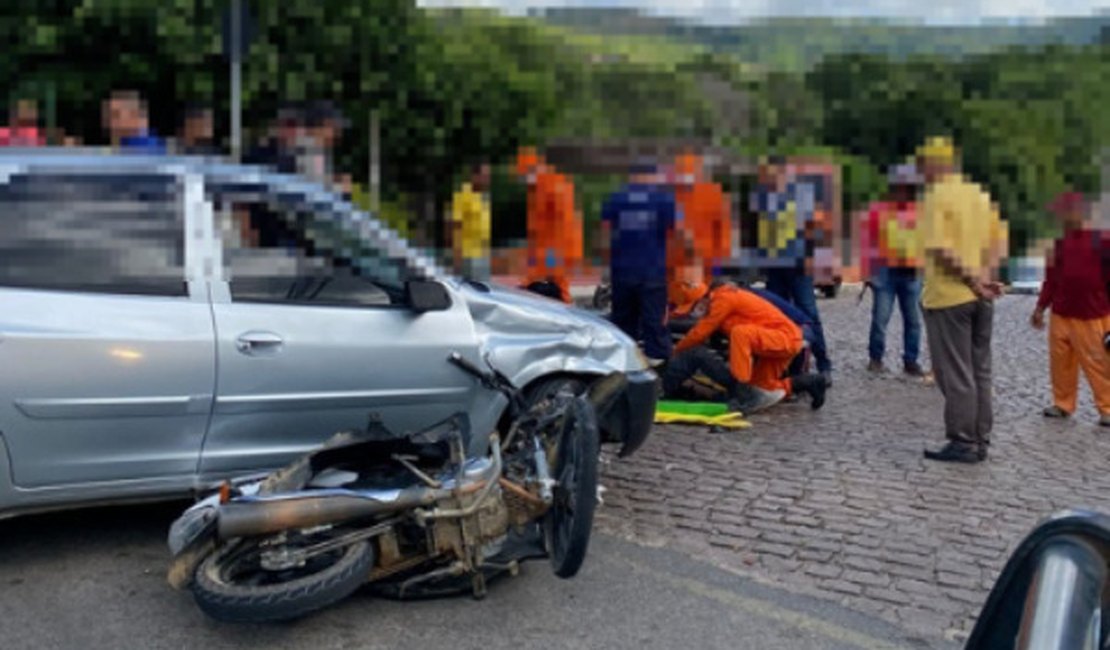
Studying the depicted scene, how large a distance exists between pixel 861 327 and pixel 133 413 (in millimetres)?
10937

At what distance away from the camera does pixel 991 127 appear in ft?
95.6

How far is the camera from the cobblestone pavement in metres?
4.41

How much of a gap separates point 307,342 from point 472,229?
3.95m

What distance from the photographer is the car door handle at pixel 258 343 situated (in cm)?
424

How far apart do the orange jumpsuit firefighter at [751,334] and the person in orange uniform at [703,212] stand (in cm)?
78

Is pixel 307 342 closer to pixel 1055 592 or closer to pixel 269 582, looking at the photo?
pixel 269 582

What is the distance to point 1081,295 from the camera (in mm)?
7703

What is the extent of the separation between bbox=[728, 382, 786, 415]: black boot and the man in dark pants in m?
1.11

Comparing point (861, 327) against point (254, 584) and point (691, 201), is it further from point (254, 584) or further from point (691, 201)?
point (254, 584)

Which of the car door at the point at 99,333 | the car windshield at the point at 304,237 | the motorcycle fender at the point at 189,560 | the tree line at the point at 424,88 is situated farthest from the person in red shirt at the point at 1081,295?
the motorcycle fender at the point at 189,560

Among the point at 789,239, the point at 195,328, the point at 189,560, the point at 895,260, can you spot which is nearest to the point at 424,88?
the point at 789,239

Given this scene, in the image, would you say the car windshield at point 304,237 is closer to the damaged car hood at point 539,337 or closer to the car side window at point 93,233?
the car side window at point 93,233

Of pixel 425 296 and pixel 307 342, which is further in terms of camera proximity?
pixel 425 296

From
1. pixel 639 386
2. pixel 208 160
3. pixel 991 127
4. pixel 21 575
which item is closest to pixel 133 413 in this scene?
pixel 21 575
